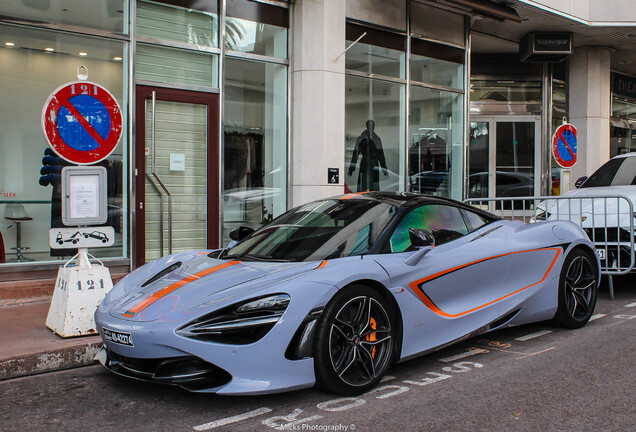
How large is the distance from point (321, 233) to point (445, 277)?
3.21 feet

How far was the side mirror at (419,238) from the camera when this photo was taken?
4508 mm

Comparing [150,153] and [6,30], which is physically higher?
[6,30]

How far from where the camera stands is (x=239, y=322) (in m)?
3.75

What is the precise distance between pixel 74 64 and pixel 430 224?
5.91 meters

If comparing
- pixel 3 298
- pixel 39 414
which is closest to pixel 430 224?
pixel 39 414

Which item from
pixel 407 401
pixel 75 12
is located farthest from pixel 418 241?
pixel 75 12

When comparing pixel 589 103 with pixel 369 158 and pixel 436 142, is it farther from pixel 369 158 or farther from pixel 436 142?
pixel 369 158

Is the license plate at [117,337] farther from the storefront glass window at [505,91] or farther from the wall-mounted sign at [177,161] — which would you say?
the storefront glass window at [505,91]

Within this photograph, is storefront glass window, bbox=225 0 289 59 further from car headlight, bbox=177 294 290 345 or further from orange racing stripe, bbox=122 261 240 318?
car headlight, bbox=177 294 290 345

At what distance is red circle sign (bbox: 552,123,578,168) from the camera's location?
36.9 feet

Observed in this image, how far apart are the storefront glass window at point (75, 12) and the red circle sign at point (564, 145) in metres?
7.38

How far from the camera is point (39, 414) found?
3.96 meters

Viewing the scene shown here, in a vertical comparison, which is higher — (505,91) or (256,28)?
(505,91)

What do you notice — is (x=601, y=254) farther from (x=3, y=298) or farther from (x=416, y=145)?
(x=3, y=298)
